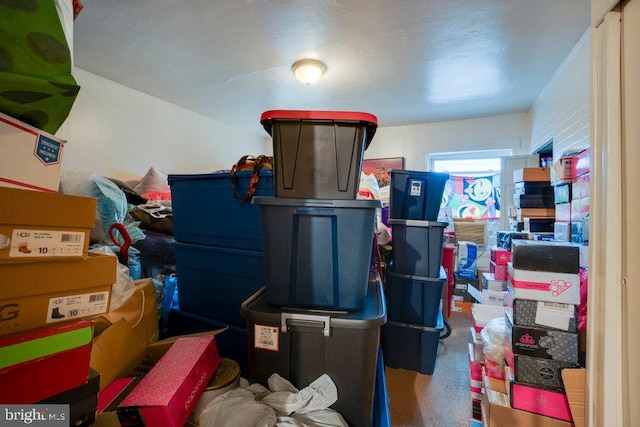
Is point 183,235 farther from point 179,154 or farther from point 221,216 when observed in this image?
point 179,154

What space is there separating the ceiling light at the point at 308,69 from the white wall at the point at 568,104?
76.0 inches

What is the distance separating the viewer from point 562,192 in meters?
1.99

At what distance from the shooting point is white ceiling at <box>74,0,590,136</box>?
1.84m

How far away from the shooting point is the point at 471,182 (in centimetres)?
430

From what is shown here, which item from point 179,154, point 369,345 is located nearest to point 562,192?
point 369,345

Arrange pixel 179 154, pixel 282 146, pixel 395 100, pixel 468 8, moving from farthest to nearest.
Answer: pixel 179 154 < pixel 395 100 < pixel 468 8 < pixel 282 146

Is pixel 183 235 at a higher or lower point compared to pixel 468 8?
lower

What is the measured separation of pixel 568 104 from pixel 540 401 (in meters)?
2.47

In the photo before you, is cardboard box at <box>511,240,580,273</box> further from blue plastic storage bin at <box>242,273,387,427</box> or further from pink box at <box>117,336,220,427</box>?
pink box at <box>117,336,220,427</box>

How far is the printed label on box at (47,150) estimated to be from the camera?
24.0 inches

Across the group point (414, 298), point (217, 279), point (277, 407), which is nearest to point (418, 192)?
point (414, 298)

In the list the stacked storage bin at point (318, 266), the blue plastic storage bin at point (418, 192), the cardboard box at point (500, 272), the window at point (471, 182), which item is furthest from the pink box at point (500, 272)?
the stacked storage bin at point (318, 266)

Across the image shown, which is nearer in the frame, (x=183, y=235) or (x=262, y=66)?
(x=183, y=235)

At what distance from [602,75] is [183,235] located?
5.94 feet
